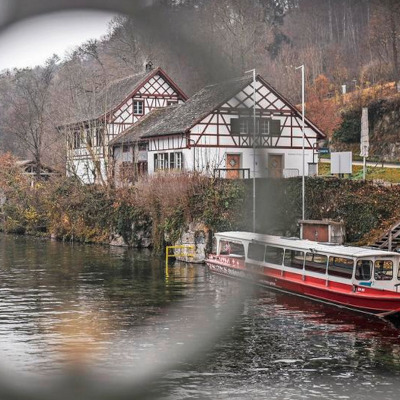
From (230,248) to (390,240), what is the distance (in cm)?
411

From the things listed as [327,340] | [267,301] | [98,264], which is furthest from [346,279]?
[98,264]

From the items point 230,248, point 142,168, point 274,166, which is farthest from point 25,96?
point 142,168

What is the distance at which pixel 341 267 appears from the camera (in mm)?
14562

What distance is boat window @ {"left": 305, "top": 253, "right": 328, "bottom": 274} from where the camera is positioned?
15.0 meters

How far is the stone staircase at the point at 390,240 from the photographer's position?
53.9ft

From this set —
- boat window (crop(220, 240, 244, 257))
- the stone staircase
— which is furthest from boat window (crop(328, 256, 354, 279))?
boat window (crop(220, 240, 244, 257))

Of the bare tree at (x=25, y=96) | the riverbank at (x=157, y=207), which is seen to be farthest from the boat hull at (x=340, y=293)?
the bare tree at (x=25, y=96)

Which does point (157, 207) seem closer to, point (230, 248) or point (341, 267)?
point (230, 248)

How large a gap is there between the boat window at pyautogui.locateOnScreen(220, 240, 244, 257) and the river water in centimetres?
82

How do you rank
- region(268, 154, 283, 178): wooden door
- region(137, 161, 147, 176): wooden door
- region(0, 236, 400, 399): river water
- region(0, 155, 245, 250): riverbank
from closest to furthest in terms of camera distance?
region(268, 154, 283, 178): wooden door
region(0, 236, 400, 399): river water
region(0, 155, 245, 250): riverbank
region(137, 161, 147, 176): wooden door

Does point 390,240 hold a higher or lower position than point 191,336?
lower

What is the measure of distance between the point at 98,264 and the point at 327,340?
31.2ft

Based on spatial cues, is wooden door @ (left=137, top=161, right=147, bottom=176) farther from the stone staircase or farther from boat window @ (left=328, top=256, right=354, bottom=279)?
boat window @ (left=328, top=256, right=354, bottom=279)

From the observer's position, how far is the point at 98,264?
18.9 metres
